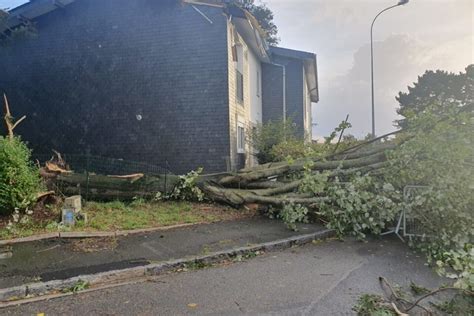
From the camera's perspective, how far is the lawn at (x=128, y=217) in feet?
23.1

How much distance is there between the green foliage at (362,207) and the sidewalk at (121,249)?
63cm

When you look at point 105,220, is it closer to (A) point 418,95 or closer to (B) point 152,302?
(B) point 152,302

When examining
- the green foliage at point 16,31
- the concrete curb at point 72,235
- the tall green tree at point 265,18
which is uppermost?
the tall green tree at point 265,18

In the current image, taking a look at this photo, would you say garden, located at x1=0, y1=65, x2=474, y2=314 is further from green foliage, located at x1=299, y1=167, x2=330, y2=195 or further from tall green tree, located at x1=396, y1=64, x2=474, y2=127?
tall green tree, located at x1=396, y1=64, x2=474, y2=127

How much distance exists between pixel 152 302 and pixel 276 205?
16.2ft

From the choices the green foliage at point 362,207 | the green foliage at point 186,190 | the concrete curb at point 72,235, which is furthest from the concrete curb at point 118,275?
the green foliage at point 186,190

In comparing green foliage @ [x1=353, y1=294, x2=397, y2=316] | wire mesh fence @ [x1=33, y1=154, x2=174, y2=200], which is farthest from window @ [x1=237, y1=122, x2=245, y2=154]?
green foliage @ [x1=353, y1=294, x2=397, y2=316]

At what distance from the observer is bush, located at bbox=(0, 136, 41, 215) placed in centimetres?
724

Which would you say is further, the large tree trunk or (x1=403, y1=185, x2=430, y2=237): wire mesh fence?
the large tree trunk

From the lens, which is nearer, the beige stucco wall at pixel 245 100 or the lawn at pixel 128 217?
the lawn at pixel 128 217

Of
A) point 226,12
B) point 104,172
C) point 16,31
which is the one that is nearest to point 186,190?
point 104,172

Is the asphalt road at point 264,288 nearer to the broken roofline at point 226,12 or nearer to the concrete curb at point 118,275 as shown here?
the concrete curb at point 118,275

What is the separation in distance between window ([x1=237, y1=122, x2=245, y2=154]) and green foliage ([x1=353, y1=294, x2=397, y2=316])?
31.8 feet

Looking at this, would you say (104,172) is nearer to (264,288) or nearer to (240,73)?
(240,73)
